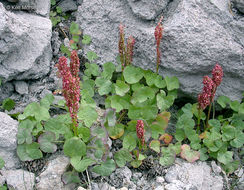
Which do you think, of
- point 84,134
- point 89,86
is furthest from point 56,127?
point 89,86

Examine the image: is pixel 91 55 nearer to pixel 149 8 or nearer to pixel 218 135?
pixel 149 8

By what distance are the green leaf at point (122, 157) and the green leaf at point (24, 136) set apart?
78 centimetres

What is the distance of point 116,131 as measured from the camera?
10.0 feet

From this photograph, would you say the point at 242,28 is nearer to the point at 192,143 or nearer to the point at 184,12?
the point at 184,12

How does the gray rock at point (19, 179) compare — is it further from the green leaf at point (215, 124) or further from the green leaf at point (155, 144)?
the green leaf at point (215, 124)

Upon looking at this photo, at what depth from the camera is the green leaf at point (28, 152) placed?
2752 mm

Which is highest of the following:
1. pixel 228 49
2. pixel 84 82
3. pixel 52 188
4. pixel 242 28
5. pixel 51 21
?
pixel 242 28

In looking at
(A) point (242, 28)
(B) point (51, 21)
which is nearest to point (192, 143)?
(A) point (242, 28)

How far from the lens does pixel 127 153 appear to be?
284 centimetres

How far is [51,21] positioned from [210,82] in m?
2.07

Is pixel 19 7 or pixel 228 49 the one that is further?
pixel 19 7

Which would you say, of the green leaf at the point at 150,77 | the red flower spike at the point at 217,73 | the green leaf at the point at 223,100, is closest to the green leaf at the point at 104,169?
the green leaf at the point at 150,77

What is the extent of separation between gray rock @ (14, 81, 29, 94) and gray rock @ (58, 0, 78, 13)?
4.17ft

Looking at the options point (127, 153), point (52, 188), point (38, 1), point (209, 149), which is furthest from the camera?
point (38, 1)
